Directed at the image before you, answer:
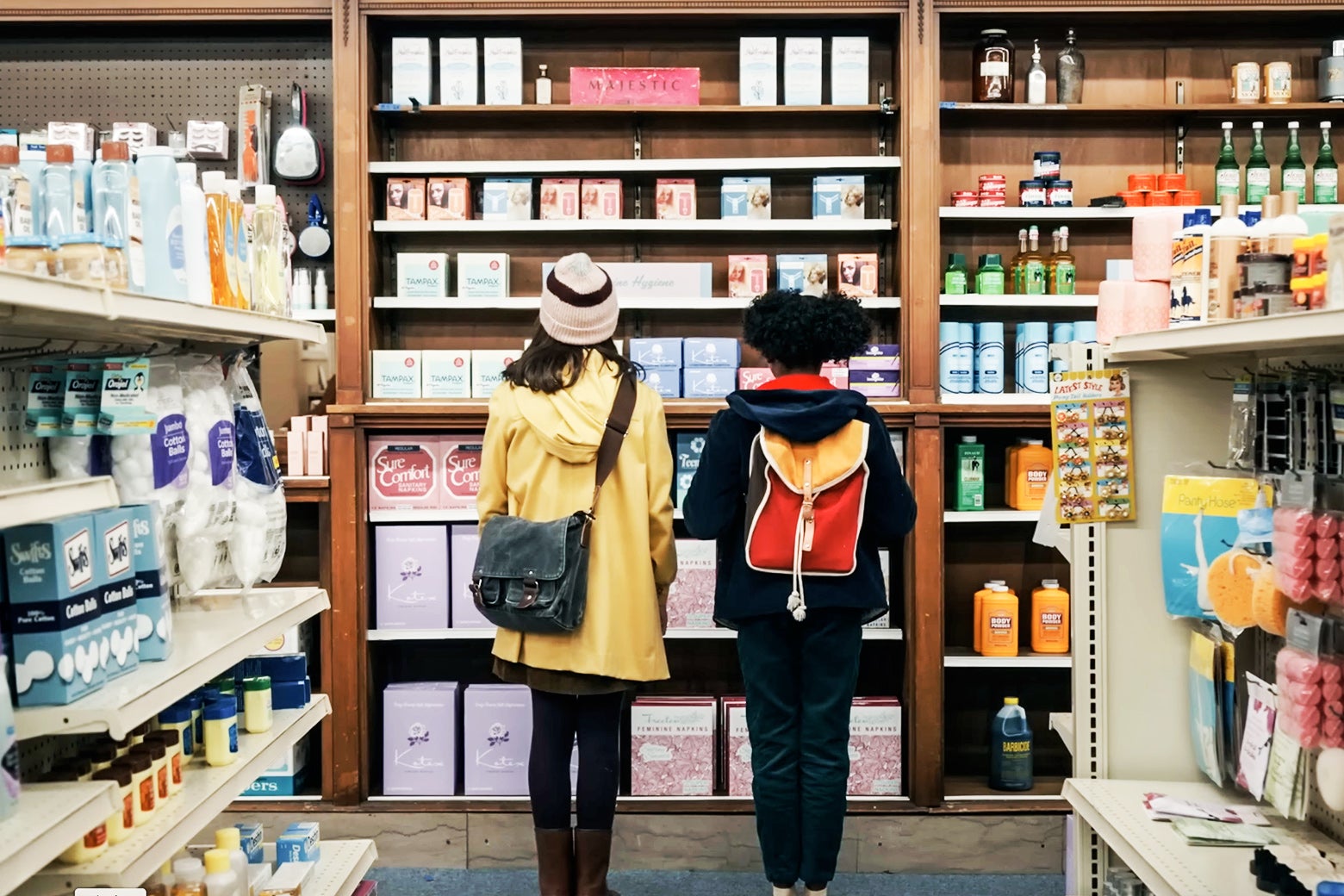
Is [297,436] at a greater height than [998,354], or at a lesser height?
lesser

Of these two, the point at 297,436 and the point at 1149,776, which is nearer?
the point at 1149,776

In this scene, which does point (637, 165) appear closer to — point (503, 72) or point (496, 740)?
point (503, 72)

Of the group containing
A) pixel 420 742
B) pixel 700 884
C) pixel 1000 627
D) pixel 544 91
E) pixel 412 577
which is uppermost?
pixel 544 91

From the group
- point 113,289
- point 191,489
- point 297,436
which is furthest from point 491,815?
point 113,289

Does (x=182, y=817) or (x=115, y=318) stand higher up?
(x=115, y=318)

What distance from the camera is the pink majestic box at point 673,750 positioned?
13.5 ft

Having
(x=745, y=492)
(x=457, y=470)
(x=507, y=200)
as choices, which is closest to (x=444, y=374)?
(x=457, y=470)

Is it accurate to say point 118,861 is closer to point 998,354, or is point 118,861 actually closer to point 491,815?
point 491,815

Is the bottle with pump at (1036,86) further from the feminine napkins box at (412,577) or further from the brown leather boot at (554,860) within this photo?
the brown leather boot at (554,860)

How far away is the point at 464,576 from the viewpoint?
13.8 feet

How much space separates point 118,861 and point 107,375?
0.73 metres

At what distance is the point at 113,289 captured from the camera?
1700 millimetres

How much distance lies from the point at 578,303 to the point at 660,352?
39.8 inches

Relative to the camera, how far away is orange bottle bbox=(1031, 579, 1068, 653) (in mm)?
4258
